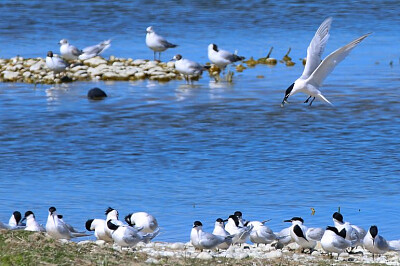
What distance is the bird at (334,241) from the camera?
9531mm

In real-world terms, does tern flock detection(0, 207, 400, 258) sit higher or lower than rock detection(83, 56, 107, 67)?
lower

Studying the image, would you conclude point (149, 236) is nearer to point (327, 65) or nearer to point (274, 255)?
point (274, 255)

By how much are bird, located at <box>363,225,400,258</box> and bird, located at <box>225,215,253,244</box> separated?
1.22m

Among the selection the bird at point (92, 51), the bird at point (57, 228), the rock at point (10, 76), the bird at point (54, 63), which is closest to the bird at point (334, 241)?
the bird at point (57, 228)

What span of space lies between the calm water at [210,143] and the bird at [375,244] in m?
0.93

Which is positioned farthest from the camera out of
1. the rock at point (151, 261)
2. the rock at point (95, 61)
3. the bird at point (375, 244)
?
the rock at point (95, 61)

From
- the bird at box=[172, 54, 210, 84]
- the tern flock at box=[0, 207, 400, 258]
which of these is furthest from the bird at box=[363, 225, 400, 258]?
the bird at box=[172, 54, 210, 84]

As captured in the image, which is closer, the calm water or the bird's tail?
the bird's tail

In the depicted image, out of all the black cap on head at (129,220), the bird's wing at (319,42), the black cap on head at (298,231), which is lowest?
the black cap on head at (129,220)

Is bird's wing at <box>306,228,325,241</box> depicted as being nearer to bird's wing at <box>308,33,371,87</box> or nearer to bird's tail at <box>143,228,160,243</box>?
bird's tail at <box>143,228,160,243</box>

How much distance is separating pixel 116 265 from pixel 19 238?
978 mm

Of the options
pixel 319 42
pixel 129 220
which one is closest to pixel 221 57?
pixel 319 42

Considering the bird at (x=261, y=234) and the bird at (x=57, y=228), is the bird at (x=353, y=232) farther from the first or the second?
the bird at (x=57, y=228)

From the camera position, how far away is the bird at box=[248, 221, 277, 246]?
998cm
